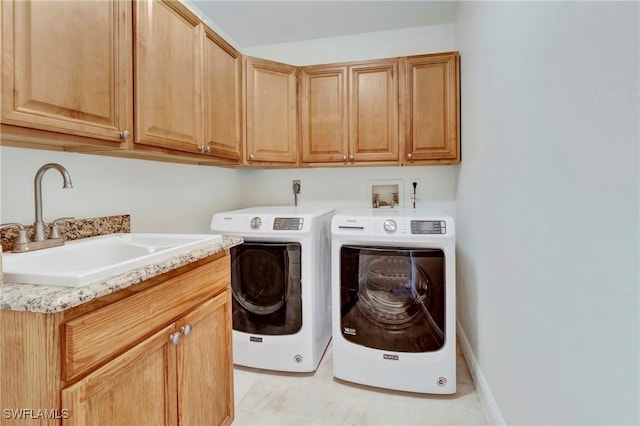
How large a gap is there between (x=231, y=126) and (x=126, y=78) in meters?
0.82

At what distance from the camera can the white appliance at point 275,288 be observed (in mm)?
1941

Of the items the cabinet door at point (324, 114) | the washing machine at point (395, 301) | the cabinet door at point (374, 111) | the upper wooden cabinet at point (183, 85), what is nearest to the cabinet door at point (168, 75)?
the upper wooden cabinet at point (183, 85)

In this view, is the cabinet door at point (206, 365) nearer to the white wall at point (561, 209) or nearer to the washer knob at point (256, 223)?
the washer knob at point (256, 223)

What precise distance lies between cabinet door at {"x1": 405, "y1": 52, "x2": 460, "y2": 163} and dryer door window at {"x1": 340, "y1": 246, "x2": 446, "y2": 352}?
81 centimetres

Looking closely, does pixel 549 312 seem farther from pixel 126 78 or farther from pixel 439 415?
pixel 126 78

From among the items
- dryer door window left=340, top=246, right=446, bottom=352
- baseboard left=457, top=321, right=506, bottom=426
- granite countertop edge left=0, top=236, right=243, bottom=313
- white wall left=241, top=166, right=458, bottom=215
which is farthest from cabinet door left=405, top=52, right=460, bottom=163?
granite countertop edge left=0, top=236, right=243, bottom=313

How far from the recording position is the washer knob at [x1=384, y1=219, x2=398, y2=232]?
1.78 m

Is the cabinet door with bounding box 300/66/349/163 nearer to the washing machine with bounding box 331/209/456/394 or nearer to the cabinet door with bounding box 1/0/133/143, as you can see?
the washing machine with bounding box 331/209/456/394

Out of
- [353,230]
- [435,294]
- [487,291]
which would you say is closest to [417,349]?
[435,294]

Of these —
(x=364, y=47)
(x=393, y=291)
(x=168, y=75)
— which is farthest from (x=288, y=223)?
(x=364, y=47)

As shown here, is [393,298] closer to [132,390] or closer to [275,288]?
[275,288]

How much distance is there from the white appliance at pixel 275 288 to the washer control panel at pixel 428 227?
1.97ft

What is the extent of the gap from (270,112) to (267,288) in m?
1.26

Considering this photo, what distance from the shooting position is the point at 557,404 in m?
0.92
